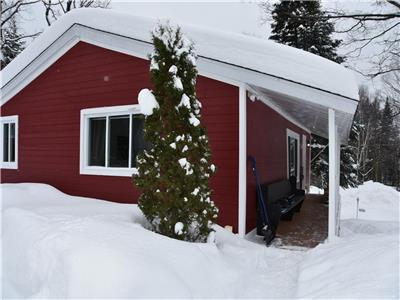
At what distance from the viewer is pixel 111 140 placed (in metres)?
7.13

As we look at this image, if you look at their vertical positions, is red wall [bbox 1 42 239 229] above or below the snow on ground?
above

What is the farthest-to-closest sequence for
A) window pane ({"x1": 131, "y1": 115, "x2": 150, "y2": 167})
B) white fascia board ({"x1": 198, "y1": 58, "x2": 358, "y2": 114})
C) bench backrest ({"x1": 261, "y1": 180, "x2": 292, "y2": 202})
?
window pane ({"x1": 131, "y1": 115, "x2": 150, "y2": 167}) → bench backrest ({"x1": 261, "y1": 180, "x2": 292, "y2": 202}) → white fascia board ({"x1": 198, "y1": 58, "x2": 358, "y2": 114})

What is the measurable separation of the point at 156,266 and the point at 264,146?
14.7ft

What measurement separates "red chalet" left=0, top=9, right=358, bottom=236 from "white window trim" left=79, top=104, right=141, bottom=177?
0.07ft

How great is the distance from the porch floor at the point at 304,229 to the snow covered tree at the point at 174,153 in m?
2.08

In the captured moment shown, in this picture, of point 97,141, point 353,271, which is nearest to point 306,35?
point 97,141

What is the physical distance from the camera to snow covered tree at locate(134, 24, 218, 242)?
14.1 feet

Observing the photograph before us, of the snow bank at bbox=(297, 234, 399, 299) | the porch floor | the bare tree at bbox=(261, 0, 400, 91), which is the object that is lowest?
the porch floor

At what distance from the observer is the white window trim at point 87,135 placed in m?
6.88

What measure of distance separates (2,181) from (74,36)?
4673 millimetres

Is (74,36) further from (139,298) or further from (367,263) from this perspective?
(367,263)

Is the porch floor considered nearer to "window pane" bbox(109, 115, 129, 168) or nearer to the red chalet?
the red chalet

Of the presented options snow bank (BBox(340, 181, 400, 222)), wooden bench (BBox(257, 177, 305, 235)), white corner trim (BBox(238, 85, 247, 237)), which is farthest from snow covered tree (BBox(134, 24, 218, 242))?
snow bank (BBox(340, 181, 400, 222))

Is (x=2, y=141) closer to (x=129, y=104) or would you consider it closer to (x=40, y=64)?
(x=40, y=64)
